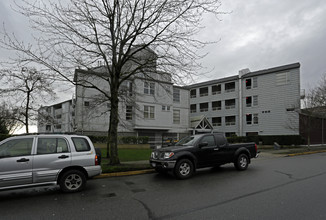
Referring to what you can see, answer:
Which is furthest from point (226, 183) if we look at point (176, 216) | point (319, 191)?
point (176, 216)

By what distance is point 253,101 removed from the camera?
115ft

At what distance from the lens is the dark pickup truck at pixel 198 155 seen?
27.4 feet

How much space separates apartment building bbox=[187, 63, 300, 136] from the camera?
30656mm

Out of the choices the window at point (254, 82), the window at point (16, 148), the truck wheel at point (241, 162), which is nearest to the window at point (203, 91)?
the window at point (254, 82)

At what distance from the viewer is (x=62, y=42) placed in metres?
10.1

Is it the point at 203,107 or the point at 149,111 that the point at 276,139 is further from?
the point at 203,107

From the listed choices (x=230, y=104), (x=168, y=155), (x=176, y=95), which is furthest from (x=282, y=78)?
(x=168, y=155)

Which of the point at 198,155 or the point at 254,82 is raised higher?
the point at 254,82

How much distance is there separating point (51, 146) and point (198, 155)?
5.38m

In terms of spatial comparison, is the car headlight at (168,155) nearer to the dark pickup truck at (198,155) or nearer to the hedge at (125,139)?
the dark pickup truck at (198,155)

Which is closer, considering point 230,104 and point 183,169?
point 183,169

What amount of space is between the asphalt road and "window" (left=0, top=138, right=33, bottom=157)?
126 centimetres

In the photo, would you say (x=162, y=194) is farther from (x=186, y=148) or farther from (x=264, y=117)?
(x=264, y=117)

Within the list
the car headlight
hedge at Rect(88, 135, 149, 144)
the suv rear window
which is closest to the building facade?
hedge at Rect(88, 135, 149, 144)
